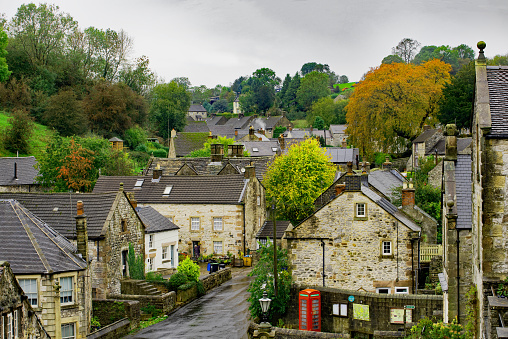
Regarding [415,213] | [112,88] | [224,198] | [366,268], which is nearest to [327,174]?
→ [224,198]

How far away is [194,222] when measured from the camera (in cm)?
4969

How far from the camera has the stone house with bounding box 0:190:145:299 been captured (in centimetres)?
3253

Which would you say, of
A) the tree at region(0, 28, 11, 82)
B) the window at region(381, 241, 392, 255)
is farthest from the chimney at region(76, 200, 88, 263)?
the tree at region(0, 28, 11, 82)

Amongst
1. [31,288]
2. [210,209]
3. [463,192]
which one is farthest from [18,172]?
[463,192]

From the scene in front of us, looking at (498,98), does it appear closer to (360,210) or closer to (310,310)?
(360,210)

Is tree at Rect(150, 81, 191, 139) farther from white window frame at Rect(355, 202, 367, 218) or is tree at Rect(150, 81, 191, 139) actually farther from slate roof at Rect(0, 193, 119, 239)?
white window frame at Rect(355, 202, 367, 218)

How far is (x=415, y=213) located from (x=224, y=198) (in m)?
18.3

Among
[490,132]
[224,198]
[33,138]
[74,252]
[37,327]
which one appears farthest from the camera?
[33,138]

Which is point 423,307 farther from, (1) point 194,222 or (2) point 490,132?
(1) point 194,222

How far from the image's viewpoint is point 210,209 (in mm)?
49344

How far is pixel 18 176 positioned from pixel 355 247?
40.6 metres

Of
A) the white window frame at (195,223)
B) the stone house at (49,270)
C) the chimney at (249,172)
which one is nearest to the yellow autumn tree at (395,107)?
the chimney at (249,172)

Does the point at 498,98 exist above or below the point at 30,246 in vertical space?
above

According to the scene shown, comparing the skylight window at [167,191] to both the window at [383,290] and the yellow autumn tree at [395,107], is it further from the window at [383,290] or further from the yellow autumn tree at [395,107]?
the yellow autumn tree at [395,107]
